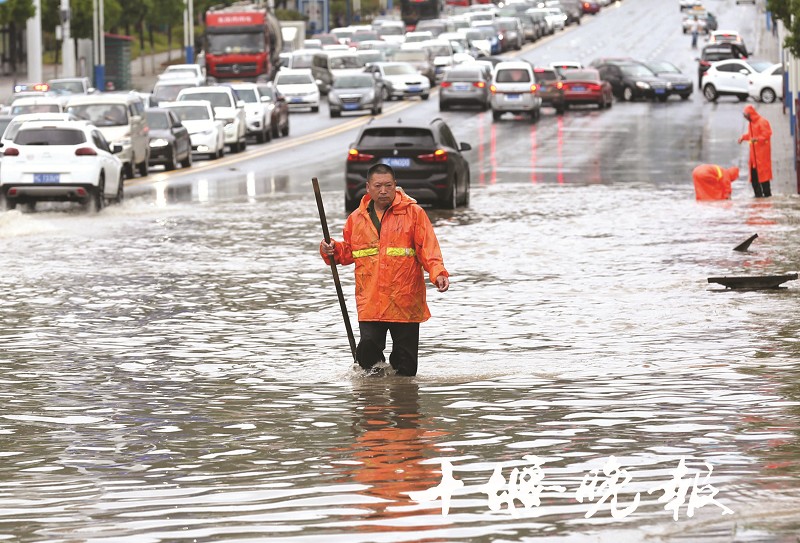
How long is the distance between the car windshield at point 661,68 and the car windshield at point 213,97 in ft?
81.4

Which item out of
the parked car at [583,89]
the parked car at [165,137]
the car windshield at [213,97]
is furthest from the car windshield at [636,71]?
the parked car at [165,137]

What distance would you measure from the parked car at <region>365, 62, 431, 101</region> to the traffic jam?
73 mm

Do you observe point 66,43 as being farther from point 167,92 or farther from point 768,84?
point 768,84

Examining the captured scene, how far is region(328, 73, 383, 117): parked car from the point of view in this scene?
6216 centimetres

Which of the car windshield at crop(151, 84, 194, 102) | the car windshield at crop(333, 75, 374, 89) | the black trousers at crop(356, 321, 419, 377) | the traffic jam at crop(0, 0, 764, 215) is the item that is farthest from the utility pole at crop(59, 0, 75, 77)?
the black trousers at crop(356, 321, 419, 377)

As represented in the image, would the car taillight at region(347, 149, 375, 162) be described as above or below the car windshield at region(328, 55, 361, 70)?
below

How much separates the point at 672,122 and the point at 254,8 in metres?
23.8

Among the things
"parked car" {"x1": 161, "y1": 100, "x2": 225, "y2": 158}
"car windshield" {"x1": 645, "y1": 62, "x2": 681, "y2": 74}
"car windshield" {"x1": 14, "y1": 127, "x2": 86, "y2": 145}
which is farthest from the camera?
"car windshield" {"x1": 645, "y1": 62, "x2": 681, "y2": 74}

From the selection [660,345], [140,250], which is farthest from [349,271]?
[660,345]

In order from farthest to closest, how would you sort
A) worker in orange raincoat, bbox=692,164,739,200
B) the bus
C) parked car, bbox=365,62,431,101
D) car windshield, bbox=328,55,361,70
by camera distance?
the bus, car windshield, bbox=328,55,361,70, parked car, bbox=365,62,431,101, worker in orange raincoat, bbox=692,164,739,200

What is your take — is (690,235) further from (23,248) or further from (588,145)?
A: (588,145)

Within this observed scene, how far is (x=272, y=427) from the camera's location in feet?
35.6

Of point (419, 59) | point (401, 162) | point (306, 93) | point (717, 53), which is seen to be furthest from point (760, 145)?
point (419, 59)

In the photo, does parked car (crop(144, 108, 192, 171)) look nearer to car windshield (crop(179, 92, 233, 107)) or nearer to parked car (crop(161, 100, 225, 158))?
parked car (crop(161, 100, 225, 158))
